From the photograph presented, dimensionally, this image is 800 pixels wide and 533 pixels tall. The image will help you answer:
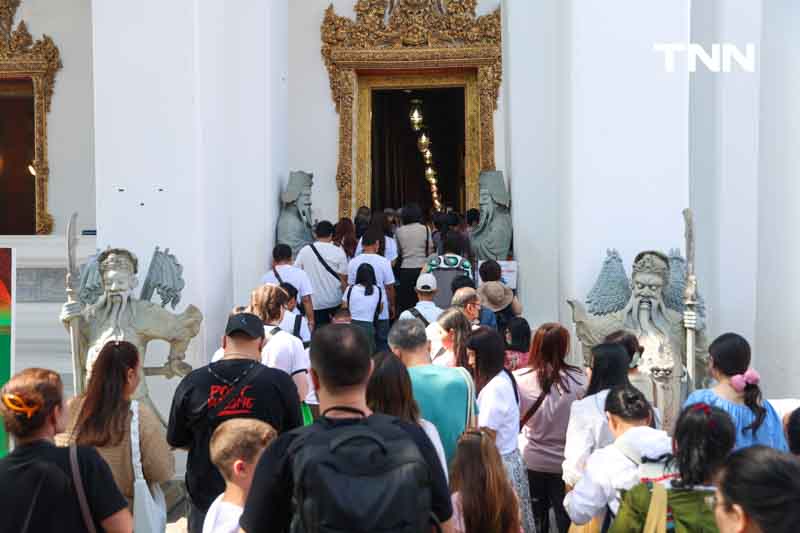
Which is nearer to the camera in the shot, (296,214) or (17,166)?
(296,214)

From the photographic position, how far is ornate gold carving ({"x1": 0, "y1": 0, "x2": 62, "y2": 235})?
42.4ft

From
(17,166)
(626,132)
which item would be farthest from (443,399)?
(17,166)

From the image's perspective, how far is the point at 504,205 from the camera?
11133 millimetres

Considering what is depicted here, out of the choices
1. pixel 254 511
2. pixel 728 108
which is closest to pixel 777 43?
pixel 728 108

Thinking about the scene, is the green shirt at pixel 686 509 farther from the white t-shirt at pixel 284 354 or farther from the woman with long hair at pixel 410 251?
the woman with long hair at pixel 410 251

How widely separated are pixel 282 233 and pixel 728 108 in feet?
14.8

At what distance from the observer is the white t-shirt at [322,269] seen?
31.2ft

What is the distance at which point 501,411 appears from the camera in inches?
201

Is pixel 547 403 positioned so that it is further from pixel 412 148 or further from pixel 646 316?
pixel 412 148

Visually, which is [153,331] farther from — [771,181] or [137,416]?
[771,181]

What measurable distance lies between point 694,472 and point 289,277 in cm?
541

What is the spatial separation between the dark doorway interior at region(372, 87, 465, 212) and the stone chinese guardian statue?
1029 centimetres

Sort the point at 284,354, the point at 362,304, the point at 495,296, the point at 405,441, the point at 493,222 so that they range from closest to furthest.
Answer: the point at 405,441, the point at 284,354, the point at 495,296, the point at 362,304, the point at 493,222

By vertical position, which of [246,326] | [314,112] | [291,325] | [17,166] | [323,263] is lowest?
[291,325]
